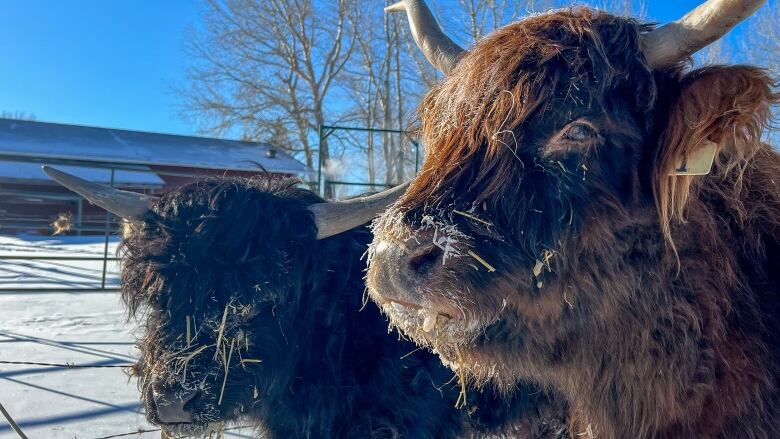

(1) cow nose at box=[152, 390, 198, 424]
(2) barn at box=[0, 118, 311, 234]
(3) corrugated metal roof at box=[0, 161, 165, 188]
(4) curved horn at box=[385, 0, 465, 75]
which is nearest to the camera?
(1) cow nose at box=[152, 390, 198, 424]

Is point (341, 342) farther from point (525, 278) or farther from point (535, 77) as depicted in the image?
point (535, 77)

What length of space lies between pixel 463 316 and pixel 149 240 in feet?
6.25

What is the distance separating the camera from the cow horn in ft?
5.46

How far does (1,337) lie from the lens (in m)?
5.29

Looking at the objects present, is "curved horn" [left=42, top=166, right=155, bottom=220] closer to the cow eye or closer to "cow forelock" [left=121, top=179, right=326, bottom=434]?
"cow forelock" [left=121, top=179, right=326, bottom=434]

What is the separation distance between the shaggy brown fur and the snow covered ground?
259 cm

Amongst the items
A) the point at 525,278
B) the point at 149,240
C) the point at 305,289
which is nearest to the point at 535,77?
the point at 525,278

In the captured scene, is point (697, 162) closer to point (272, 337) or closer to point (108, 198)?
point (272, 337)

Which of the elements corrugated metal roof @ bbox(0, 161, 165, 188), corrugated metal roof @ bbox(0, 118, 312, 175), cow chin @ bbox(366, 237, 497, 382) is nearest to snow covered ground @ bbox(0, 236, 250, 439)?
cow chin @ bbox(366, 237, 497, 382)

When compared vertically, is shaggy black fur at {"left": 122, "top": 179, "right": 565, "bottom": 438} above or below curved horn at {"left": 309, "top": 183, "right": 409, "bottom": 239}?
below

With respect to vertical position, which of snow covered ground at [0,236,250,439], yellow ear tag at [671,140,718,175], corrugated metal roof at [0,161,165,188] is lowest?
snow covered ground at [0,236,250,439]

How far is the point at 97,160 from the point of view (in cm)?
1772

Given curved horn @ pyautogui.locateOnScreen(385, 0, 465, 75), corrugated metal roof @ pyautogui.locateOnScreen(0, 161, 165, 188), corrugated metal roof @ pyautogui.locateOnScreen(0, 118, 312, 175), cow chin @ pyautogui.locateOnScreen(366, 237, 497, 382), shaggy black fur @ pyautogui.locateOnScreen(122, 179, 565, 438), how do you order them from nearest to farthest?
cow chin @ pyautogui.locateOnScreen(366, 237, 497, 382), shaggy black fur @ pyautogui.locateOnScreen(122, 179, 565, 438), curved horn @ pyautogui.locateOnScreen(385, 0, 465, 75), corrugated metal roof @ pyautogui.locateOnScreen(0, 161, 165, 188), corrugated metal roof @ pyautogui.locateOnScreen(0, 118, 312, 175)

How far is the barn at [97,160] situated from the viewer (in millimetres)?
19406
